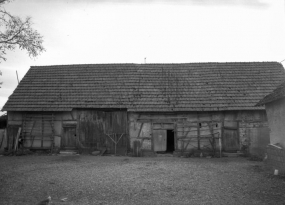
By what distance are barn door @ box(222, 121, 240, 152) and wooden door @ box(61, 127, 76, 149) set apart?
994 cm

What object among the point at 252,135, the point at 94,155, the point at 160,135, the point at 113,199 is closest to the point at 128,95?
the point at 160,135

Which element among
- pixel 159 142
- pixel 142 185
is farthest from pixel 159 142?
pixel 142 185

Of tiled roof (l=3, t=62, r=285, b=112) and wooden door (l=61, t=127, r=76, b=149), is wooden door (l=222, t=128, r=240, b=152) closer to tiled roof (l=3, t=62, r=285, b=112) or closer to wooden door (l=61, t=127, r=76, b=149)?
tiled roof (l=3, t=62, r=285, b=112)

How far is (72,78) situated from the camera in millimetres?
19438

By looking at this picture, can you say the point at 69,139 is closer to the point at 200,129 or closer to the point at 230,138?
the point at 200,129

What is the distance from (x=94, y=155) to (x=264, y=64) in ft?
48.5

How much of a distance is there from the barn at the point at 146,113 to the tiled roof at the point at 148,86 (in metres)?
0.07

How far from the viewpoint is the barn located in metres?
16.3

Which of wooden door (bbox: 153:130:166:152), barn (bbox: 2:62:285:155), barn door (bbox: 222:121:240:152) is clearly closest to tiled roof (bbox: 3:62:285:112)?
barn (bbox: 2:62:285:155)

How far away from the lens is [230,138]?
643 inches

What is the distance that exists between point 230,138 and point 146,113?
5.68 meters

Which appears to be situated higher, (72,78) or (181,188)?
(72,78)

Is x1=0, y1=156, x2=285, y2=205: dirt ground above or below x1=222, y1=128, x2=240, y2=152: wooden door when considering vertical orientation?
below

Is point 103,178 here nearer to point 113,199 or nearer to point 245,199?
point 113,199
